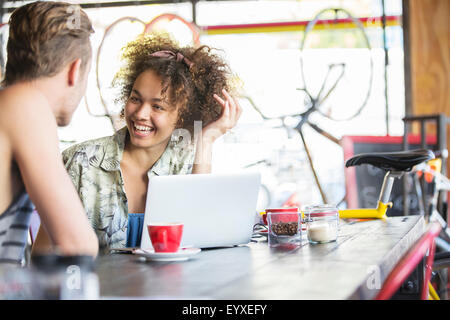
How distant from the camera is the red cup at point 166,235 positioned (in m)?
1.18

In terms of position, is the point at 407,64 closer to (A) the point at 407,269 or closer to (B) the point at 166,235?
(A) the point at 407,269

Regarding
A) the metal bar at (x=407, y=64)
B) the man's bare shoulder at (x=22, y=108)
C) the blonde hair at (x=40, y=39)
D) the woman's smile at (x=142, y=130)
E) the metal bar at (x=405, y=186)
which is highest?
the metal bar at (x=407, y=64)

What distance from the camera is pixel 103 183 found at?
6.01 ft

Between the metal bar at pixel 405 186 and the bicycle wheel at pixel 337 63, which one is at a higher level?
the bicycle wheel at pixel 337 63

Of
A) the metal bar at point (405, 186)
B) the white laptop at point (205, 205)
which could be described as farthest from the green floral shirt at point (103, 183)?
the metal bar at point (405, 186)

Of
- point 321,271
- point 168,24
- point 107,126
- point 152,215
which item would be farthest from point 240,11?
point 321,271

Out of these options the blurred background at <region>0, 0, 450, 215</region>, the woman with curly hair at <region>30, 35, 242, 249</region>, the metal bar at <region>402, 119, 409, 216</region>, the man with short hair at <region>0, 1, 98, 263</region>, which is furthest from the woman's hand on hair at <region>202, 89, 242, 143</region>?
the blurred background at <region>0, 0, 450, 215</region>

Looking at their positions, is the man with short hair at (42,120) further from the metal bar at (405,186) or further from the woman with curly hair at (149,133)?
the metal bar at (405,186)

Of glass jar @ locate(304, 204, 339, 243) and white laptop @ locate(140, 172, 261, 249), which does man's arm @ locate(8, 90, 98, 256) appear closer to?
white laptop @ locate(140, 172, 261, 249)

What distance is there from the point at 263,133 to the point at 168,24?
108 centimetres

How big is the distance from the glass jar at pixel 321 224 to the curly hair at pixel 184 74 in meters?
0.77

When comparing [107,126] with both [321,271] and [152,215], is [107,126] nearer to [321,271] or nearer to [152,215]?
[152,215]

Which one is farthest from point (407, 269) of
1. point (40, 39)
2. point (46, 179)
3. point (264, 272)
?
point (40, 39)

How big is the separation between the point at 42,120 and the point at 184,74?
1.03 metres
